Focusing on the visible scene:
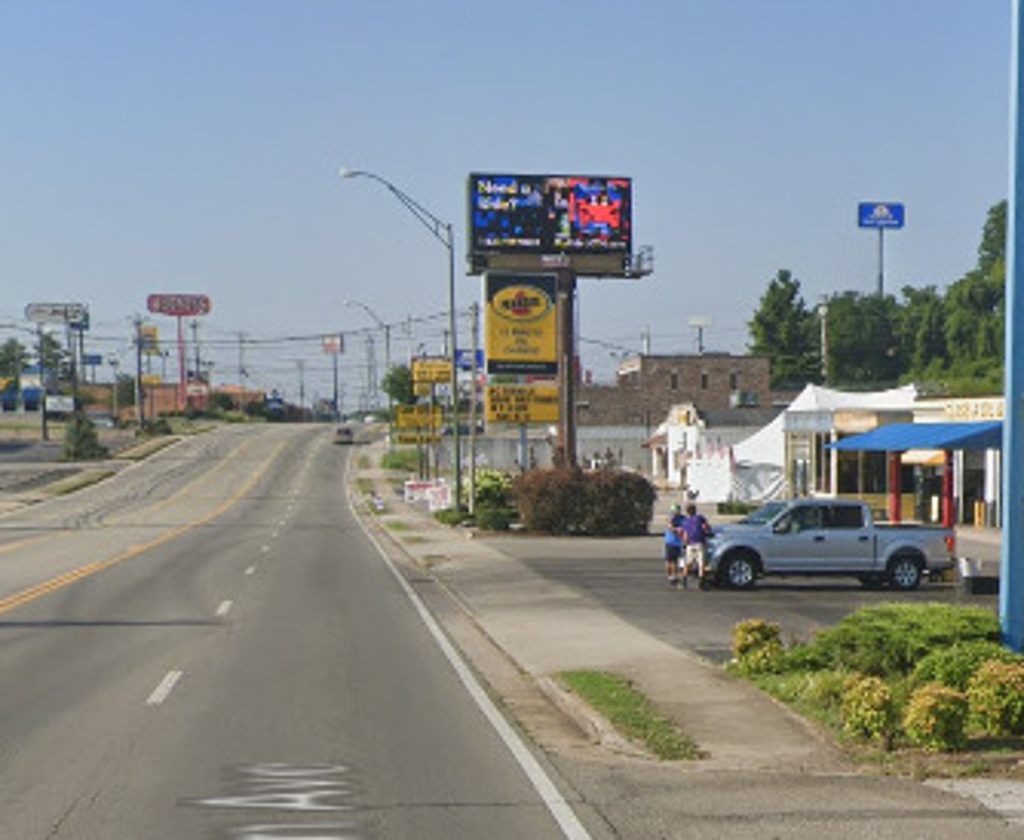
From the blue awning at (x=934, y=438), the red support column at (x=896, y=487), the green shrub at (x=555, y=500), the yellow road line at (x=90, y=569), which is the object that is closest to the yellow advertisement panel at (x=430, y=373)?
the yellow road line at (x=90, y=569)

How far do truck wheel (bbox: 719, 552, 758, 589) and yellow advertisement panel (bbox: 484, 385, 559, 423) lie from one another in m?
26.2

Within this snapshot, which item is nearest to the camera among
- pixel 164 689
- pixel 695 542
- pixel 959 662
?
pixel 959 662

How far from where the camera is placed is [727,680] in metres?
15.1

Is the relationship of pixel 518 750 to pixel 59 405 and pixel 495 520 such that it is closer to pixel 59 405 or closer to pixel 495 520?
pixel 495 520

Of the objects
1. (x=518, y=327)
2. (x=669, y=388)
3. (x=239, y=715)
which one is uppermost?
(x=518, y=327)

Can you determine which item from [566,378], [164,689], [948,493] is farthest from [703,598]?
[566,378]

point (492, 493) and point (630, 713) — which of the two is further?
point (492, 493)

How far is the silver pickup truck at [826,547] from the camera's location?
28531mm

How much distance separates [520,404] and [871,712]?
44260 millimetres

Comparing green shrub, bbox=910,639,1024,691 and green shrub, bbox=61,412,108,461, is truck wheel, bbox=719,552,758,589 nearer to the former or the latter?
green shrub, bbox=910,639,1024,691

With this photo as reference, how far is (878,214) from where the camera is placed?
98125 millimetres

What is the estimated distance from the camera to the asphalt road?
9.48m

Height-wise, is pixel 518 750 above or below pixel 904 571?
above

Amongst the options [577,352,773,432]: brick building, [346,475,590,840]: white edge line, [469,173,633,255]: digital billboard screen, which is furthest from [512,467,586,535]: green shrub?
[577,352,773,432]: brick building
